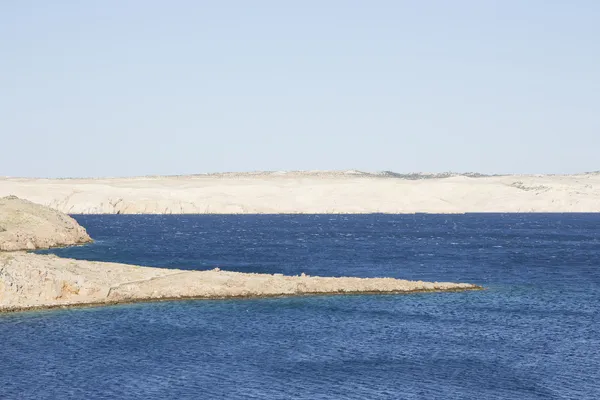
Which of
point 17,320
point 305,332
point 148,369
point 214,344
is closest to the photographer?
point 148,369

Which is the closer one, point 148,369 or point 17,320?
point 148,369

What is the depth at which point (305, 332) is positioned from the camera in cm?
4906

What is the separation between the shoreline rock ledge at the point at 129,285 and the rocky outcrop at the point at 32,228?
1305 inches

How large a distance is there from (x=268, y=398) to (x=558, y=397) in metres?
13.1

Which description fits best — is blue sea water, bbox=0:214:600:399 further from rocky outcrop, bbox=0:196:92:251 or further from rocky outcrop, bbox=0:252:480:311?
rocky outcrop, bbox=0:196:92:251

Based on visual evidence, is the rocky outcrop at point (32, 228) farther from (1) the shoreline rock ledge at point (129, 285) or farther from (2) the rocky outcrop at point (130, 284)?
(1) the shoreline rock ledge at point (129, 285)

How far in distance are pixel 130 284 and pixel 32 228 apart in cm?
5008

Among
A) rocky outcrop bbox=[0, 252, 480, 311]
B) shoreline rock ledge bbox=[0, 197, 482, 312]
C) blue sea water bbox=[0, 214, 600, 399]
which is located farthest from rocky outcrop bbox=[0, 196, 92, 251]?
blue sea water bbox=[0, 214, 600, 399]

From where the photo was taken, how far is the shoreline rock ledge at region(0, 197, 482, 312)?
57531 mm

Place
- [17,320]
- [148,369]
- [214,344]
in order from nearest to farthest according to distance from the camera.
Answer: [148,369] < [214,344] < [17,320]

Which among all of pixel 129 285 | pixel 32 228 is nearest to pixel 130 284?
pixel 129 285

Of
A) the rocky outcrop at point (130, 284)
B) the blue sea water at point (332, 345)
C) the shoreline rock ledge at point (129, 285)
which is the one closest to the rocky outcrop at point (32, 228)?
the rocky outcrop at point (130, 284)

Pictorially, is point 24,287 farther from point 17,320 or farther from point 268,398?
point 268,398

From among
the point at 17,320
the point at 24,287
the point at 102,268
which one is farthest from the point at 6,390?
the point at 102,268
